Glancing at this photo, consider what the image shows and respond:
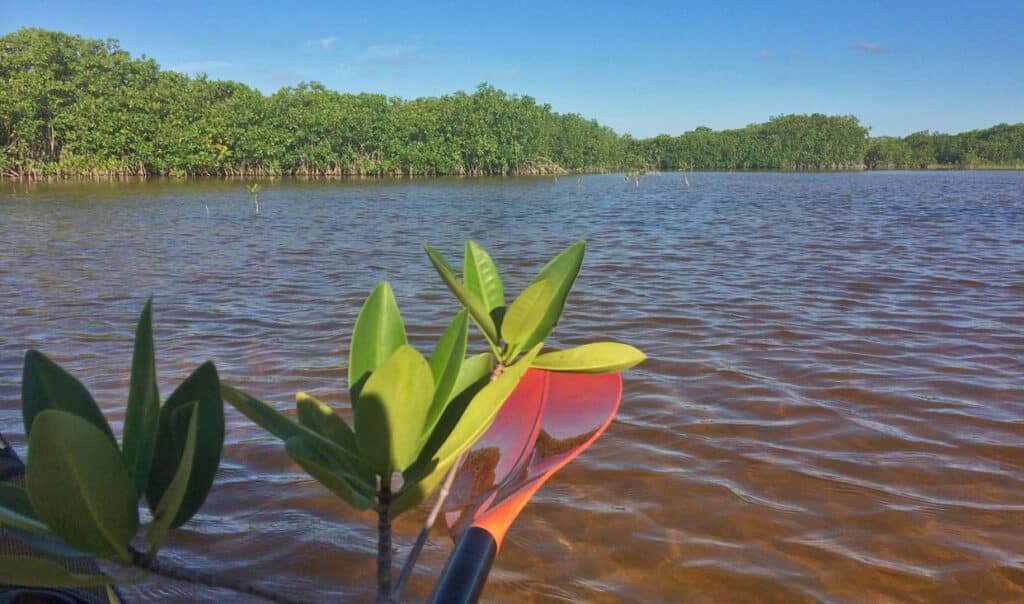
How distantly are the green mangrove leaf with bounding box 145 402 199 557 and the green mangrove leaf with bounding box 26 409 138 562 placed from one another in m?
0.02

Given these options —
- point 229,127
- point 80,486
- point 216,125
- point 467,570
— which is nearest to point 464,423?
point 467,570

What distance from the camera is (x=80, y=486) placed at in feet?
1.24

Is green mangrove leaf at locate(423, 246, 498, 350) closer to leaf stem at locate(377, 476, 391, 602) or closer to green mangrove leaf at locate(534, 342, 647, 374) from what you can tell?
green mangrove leaf at locate(534, 342, 647, 374)

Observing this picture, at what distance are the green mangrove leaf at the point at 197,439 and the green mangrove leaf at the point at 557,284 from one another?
307 millimetres

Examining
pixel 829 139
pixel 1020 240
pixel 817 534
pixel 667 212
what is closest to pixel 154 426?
pixel 817 534

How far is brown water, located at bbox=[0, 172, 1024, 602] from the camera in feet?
5.93

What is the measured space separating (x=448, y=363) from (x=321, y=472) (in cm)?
15

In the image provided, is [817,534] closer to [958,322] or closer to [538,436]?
[538,436]

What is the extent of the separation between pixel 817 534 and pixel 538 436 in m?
1.48

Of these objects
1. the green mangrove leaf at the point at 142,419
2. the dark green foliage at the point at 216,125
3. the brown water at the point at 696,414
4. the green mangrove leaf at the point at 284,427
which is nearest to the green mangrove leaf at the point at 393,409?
the green mangrove leaf at the point at 284,427

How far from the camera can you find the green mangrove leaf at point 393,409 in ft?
1.45

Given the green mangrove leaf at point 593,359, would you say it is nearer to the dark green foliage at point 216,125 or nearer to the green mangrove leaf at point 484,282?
the green mangrove leaf at point 484,282

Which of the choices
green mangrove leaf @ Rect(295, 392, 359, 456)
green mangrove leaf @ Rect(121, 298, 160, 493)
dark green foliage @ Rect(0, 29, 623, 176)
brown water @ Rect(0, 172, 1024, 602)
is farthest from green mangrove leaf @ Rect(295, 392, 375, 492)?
dark green foliage @ Rect(0, 29, 623, 176)

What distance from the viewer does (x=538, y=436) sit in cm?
91
